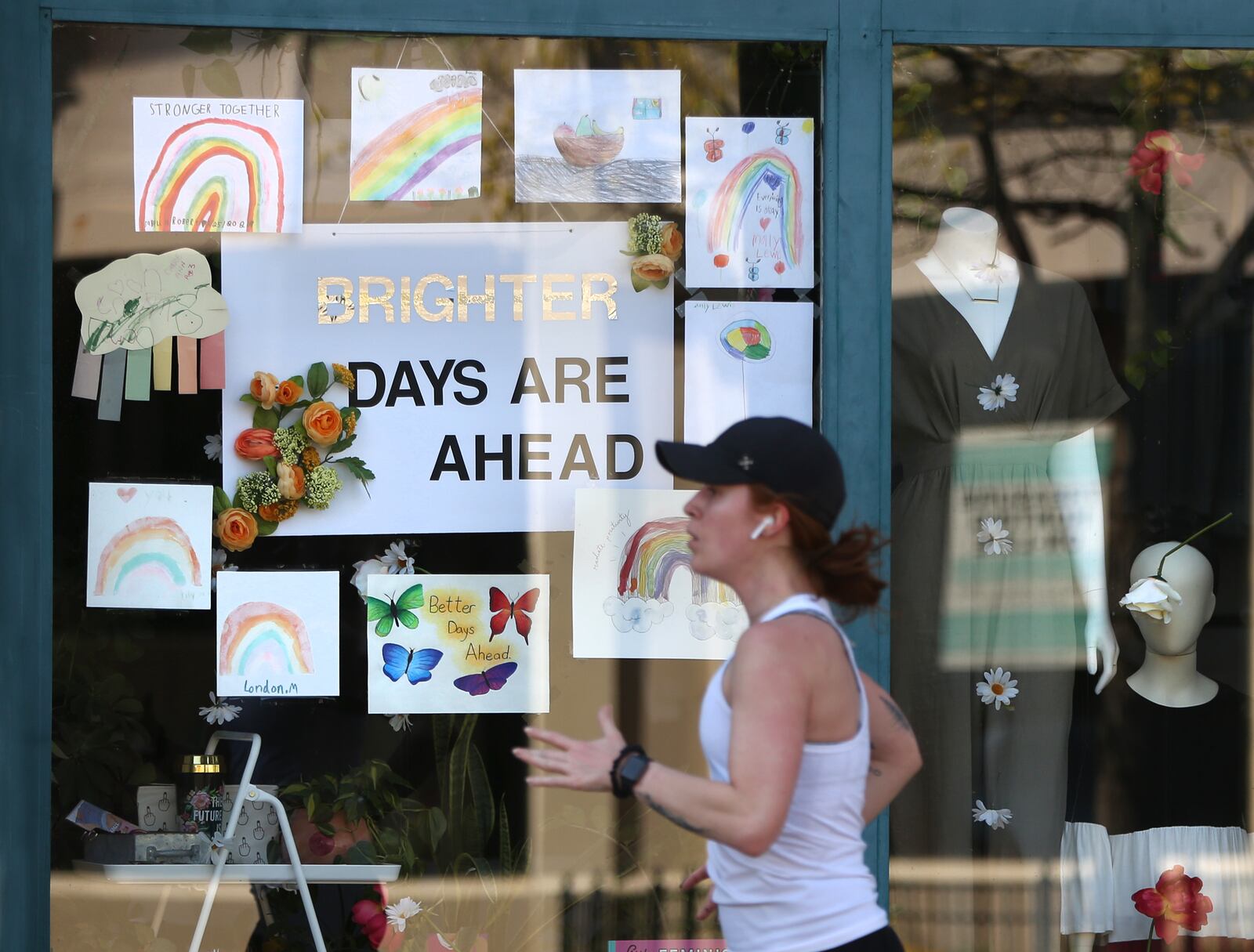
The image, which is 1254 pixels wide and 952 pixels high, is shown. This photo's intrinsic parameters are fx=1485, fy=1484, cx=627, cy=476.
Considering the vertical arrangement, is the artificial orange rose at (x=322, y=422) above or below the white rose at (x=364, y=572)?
above

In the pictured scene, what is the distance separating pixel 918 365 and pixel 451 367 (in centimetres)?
123

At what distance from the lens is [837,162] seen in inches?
152

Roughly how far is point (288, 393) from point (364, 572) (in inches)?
19.5

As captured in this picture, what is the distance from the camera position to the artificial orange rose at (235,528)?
12.3ft

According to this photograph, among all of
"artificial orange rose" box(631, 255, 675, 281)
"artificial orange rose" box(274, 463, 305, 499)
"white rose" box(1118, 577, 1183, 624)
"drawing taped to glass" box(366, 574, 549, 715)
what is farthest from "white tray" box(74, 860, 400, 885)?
"white rose" box(1118, 577, 1183, 624)

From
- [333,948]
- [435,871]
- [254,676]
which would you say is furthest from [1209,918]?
[254,676]

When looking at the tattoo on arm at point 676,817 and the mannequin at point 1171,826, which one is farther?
the mannequin at point 1171,826

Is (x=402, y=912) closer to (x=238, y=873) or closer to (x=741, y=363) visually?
Answer: (x=238, y=873)

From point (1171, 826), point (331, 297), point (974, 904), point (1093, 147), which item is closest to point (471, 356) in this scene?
point (331, 297)

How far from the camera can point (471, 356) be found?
3.87m

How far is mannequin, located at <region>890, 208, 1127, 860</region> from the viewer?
155 inches

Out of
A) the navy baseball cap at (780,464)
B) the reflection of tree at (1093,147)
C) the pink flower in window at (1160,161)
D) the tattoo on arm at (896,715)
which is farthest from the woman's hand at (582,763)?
the pink flower in window at (1160,161)

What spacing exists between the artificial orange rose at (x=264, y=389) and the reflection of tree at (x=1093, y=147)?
1.75 m

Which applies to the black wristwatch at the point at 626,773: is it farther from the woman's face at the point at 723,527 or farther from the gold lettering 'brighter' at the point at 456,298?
the gold lettering 'brighter' at the point at 456,298
